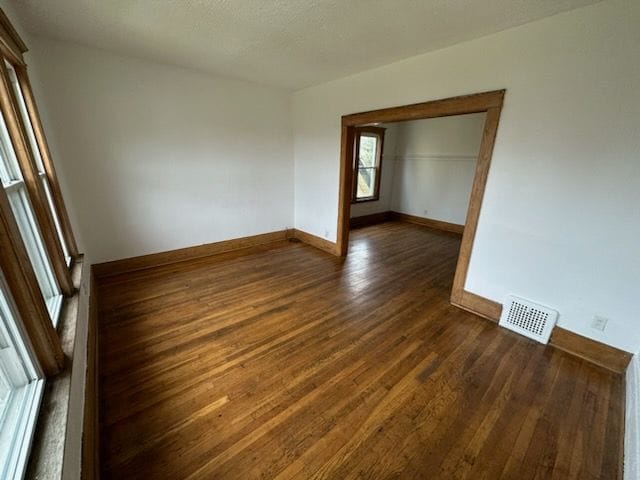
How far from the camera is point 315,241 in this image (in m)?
4.47

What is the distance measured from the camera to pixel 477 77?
224 centimetres

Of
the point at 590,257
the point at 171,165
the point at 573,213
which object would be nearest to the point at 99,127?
the point at 171,165

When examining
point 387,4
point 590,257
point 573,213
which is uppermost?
point 387,4

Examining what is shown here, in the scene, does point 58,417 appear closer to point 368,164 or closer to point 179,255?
point 179,255

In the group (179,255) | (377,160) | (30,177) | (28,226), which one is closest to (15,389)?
(28,226)

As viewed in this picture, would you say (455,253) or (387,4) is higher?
(387,4)

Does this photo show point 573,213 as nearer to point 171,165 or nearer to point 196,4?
point 196,4

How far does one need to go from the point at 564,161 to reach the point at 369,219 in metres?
4.27

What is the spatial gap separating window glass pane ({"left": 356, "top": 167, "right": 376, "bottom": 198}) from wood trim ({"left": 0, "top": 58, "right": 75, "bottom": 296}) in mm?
4981

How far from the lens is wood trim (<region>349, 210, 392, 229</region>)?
590 cm

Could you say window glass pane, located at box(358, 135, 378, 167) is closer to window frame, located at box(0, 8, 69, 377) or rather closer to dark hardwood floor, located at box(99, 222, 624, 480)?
dark hardwood floor, located at box(99, 222, 624, 480)

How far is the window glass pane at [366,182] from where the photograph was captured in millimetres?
5906

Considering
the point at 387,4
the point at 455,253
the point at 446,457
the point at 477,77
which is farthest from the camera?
the point at 455,253

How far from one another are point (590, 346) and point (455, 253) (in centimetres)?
233
